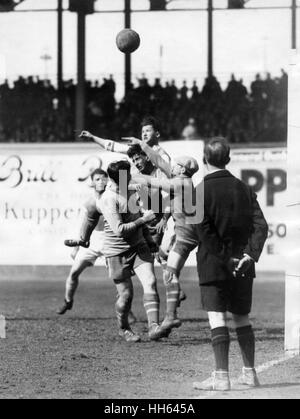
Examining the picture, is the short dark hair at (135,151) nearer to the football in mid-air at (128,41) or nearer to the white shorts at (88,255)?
the football in mid-air at (128,41)

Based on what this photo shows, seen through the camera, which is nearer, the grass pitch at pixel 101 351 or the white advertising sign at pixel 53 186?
the grass pitch at pixel 101 351

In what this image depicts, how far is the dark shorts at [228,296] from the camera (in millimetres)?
7754

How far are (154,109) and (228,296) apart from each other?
1731 centimetres

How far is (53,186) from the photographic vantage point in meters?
20.3

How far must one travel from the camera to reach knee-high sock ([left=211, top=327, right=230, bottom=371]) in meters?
7.70

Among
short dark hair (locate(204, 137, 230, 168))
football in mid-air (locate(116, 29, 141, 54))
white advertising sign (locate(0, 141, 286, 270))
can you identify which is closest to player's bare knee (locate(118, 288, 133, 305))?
football in mid-air (locate(116, 29, 141, 54))

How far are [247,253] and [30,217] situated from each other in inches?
507

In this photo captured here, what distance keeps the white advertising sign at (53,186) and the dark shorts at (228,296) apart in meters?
12.2

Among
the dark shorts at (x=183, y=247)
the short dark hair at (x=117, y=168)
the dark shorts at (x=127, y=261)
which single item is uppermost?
the short dark hair at (x=117, y=168)

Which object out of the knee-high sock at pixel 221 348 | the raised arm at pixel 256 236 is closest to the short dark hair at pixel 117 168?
the raised arm at pixel 256 236

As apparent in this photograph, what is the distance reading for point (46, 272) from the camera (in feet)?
67.1

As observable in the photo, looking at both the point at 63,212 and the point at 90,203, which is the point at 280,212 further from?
the point at 90,203

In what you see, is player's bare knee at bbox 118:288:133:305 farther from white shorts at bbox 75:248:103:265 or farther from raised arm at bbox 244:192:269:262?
raised arm at bbox 244:192:269:262

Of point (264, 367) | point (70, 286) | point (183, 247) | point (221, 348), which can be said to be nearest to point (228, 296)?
point (221, 348)
